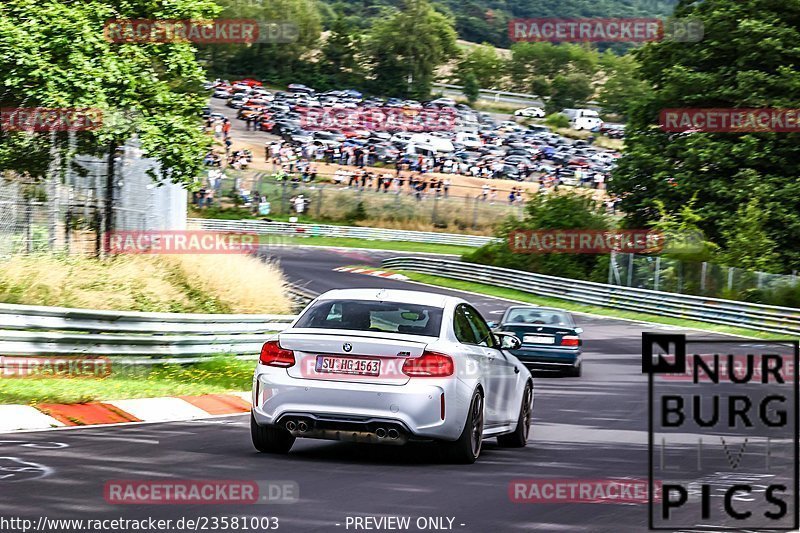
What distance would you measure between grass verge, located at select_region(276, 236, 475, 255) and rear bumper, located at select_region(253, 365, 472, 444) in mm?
54383

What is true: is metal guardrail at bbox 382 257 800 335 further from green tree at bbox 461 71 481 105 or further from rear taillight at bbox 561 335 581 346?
green tree at bbox 461 71 481 105

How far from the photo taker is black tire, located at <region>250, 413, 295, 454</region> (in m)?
10.6

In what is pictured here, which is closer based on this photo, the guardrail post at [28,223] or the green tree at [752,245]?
the guardrail post at [28,223]

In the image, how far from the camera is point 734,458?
12.0 m

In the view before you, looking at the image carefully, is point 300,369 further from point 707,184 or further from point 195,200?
point 195,200

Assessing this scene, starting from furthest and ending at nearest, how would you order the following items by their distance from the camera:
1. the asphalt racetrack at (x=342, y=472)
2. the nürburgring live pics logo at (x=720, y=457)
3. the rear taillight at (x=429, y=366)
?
the rear taillight at (x=429, y=366), the asphalt racetrack at (x=342, y=472), the nürburgring live pics logo at (x=720, y=457)

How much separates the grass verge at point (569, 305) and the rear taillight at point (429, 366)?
29.3 m

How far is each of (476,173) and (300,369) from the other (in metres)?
81.2

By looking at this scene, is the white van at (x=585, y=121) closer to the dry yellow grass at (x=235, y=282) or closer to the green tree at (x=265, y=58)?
the green tree at (x=265, y=58)

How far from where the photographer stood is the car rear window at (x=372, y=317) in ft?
34.7

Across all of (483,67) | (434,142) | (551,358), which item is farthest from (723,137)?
(483,67)

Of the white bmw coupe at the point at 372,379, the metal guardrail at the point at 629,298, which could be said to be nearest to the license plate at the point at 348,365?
the white bmw coupe at the point at 372,379

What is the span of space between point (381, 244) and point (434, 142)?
3058 cm

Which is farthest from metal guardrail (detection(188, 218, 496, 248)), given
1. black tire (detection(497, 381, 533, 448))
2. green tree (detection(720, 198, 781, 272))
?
black tire (detection(497, 381, 533, 448))
